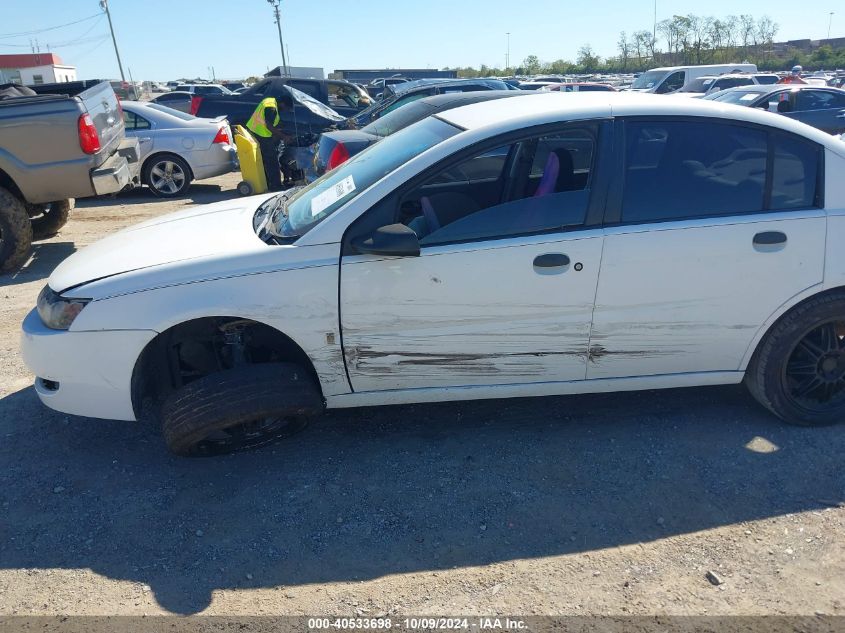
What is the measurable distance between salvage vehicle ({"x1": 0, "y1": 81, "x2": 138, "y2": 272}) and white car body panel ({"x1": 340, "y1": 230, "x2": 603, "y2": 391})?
192 inches

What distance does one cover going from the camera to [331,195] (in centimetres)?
363

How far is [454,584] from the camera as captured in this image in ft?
8.82

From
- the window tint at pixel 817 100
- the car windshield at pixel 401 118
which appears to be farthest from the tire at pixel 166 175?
the window tint at pixel 817 100

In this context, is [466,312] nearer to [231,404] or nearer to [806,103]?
[231,404]

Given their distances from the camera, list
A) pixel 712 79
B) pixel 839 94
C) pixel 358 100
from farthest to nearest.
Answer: pixel 712 79, pixel 358 100, pixel 839 94

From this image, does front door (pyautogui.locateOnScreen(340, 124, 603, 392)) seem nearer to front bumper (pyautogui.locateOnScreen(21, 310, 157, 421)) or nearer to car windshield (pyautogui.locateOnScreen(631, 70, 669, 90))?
front bumper (pyautogui.locateOnScreen(21, 310, 157, 421))

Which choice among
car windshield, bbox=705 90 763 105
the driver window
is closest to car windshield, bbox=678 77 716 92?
car windshield, bbox=705 90 763 105

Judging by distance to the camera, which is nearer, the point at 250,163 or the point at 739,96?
the point at 250,163

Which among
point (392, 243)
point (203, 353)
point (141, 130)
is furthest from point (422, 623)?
point (141, 130)

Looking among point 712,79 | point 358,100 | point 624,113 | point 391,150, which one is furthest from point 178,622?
point 712,79

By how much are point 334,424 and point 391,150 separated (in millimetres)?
1593

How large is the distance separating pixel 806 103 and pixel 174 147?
12609mm

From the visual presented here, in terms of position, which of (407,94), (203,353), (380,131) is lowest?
(203,353)

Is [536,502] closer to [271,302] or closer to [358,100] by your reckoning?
[271,302]
